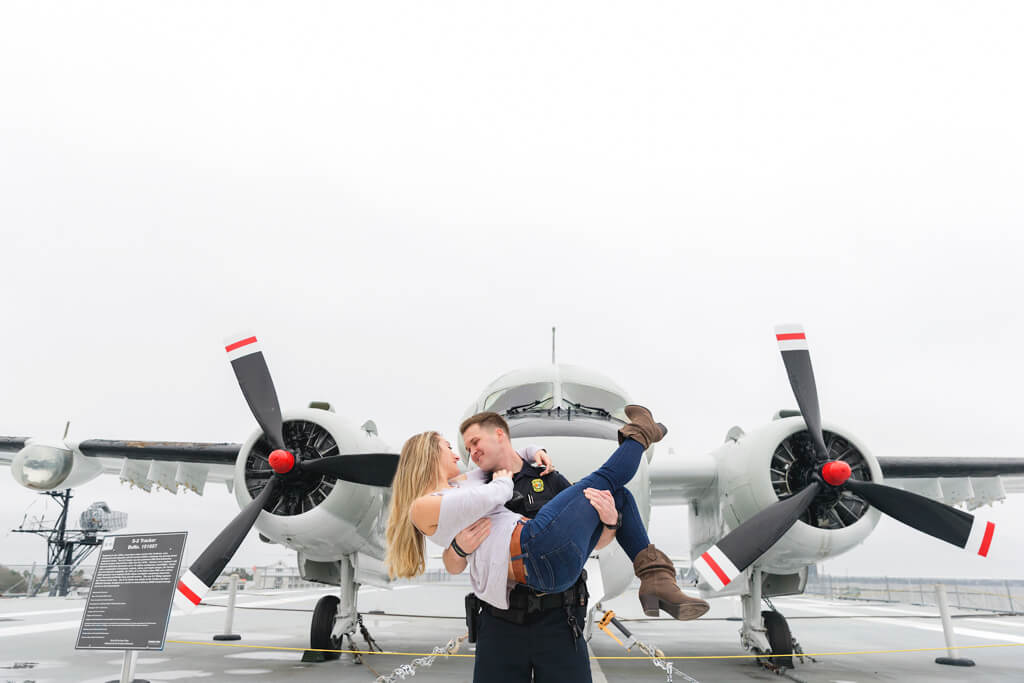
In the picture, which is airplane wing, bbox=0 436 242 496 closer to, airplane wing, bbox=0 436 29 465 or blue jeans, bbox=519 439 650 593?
airplane wing, bbox=0 436 29 465

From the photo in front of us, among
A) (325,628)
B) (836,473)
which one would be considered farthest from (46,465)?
(836,473)

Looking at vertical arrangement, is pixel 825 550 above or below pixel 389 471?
below

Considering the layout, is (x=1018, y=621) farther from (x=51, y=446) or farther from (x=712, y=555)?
(x=51, y=446)

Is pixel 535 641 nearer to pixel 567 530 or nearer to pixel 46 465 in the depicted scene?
pixel 567 530

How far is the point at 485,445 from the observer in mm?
2529

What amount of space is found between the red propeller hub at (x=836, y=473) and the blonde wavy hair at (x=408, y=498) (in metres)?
6.25

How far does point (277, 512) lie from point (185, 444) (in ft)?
8.62

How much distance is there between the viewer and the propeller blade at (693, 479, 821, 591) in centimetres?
608

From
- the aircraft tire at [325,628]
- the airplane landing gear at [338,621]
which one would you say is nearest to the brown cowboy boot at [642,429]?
the airplane landing gear at [338,621]

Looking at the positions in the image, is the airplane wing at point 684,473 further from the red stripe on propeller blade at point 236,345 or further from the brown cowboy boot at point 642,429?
the brown cowboy boot at point 642,429

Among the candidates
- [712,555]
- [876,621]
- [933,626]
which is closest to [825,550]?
[712,555]

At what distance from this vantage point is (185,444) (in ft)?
32.7

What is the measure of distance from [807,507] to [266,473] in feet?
22.7

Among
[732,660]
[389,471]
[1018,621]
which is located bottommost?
[1018,621]
